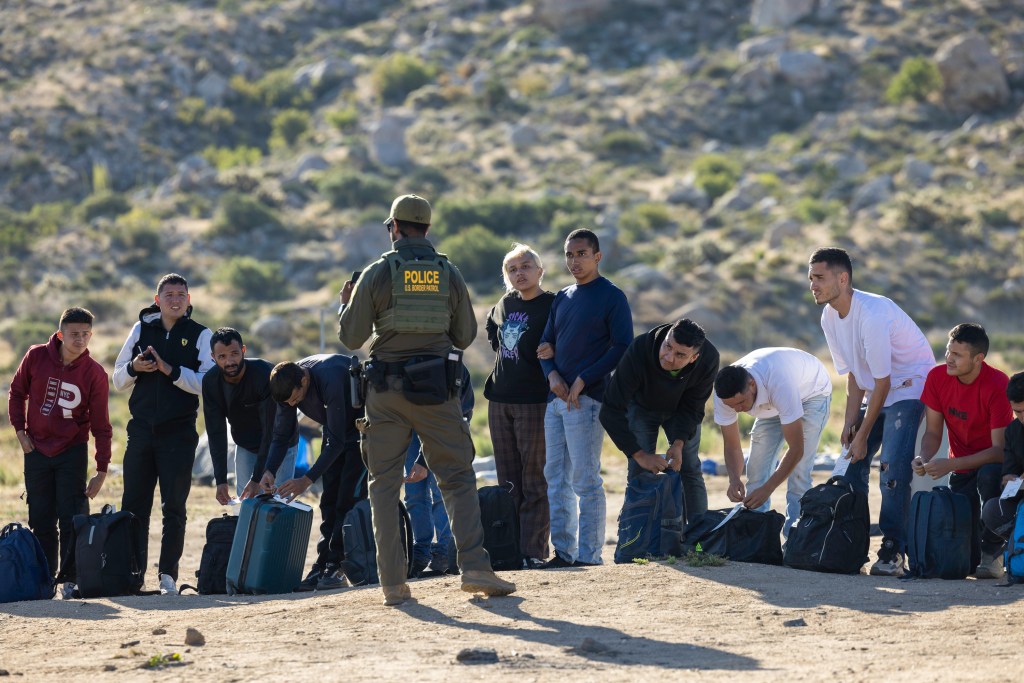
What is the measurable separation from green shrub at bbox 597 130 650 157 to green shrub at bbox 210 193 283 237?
12136 mm

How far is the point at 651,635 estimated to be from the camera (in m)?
6.13

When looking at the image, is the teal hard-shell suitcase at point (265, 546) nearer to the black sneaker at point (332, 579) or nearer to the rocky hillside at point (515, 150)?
the black sneaker at point (332, 579)

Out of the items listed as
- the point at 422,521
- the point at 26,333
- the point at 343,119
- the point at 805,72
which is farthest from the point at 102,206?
the point at 422,521

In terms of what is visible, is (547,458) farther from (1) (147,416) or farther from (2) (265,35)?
(2) (265,35)

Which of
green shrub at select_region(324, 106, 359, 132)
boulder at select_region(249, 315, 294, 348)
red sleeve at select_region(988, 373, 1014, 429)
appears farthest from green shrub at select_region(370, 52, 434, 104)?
red sleeve at select_region(988, 373, 1014, 429)

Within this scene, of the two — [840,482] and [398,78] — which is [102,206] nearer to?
[398,78]

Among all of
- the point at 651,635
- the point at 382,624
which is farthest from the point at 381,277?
the point at 651,635

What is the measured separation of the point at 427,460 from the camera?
6.75m

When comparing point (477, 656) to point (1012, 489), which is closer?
point (477, 656)

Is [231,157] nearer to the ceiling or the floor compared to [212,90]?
nearer to the floor

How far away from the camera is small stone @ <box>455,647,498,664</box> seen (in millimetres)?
5613

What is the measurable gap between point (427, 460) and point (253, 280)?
32037mm

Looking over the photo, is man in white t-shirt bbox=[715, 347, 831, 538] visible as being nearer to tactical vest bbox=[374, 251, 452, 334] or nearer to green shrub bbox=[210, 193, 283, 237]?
tactical vest bbox=[374, 251, 452, 334]

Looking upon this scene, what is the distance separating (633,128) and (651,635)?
44.6 m
